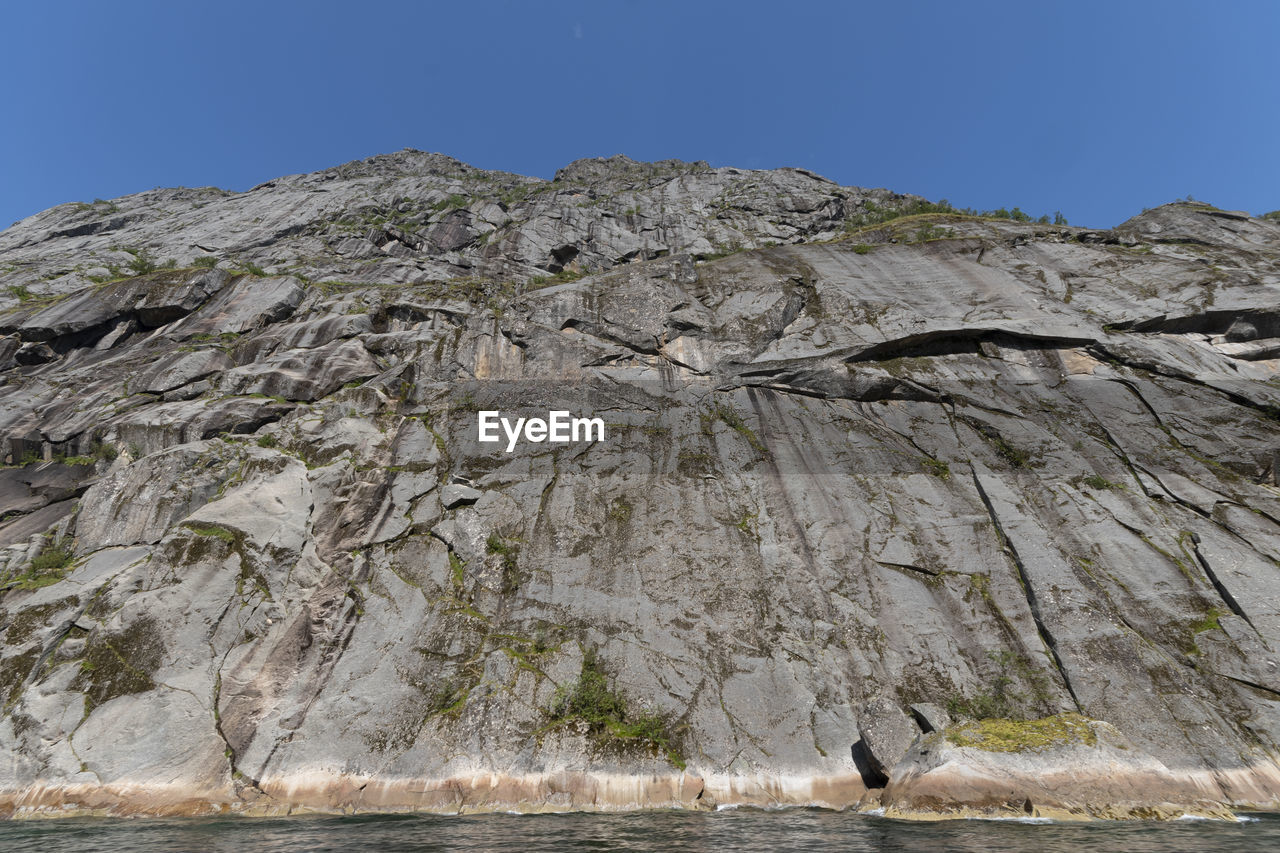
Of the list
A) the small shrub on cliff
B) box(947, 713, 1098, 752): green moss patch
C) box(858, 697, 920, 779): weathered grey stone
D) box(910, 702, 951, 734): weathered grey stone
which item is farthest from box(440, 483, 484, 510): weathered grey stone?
box(947, 713, 1098, 752): green moss patch

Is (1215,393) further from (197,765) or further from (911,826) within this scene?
(197,765)

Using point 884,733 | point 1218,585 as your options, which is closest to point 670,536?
point 884,733

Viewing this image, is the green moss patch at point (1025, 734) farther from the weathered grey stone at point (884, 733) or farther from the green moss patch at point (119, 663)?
the green moss patch at point (119, 663)

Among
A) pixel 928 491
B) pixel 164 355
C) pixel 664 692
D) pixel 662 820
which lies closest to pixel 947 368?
pixel 928 491

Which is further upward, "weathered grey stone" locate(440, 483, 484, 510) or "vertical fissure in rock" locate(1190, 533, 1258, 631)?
"weathered grey stone" locate(440, 483, 484, 510)

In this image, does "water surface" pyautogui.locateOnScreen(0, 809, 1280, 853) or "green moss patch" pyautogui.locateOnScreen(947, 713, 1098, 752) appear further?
"green moss patch" pyautogui.locateOnScreen(947, 713, 1098, 752)

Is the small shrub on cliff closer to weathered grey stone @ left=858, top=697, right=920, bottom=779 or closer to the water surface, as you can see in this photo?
the water surface
